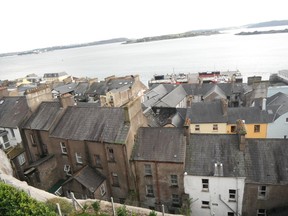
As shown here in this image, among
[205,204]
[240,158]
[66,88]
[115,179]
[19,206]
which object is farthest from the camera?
[66,88]

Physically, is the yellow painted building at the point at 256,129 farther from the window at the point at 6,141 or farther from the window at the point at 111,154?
the window at the point at 6,141

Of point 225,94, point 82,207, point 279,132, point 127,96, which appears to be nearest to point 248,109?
point 279,132

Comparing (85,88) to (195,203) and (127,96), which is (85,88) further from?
Result: (195,203)

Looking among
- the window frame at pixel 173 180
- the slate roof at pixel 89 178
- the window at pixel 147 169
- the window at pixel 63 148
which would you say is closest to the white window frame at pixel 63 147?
the window at pixel 63 148

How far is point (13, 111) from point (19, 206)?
24269 millimetres

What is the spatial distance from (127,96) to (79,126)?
29673mm

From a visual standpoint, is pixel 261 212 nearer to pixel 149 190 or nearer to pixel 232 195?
pixel 232 195

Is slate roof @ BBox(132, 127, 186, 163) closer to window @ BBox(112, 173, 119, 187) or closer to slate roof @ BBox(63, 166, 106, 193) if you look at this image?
window @ BBox(112, 173, 119, 187)

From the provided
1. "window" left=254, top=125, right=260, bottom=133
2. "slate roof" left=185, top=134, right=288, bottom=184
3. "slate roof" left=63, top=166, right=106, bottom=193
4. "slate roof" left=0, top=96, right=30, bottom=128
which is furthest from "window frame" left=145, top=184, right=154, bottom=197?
"window" left=254, top=125, right=260, bottom=133

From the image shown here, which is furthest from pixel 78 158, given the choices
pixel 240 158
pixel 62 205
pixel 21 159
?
pixel 240 158

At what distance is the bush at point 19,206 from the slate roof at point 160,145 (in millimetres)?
12919

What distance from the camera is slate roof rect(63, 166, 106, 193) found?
2575 cm

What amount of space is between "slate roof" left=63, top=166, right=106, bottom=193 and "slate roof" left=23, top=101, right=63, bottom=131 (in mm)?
7159

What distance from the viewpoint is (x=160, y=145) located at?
2611cm
